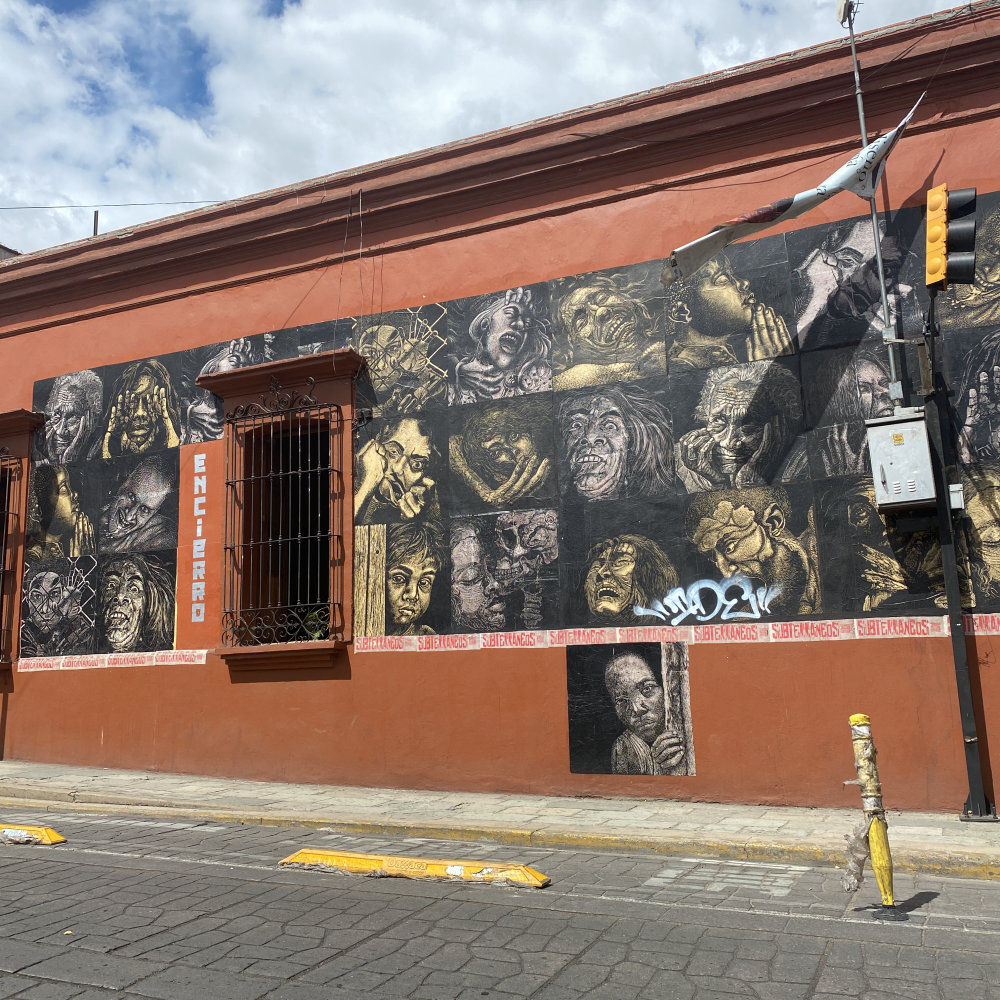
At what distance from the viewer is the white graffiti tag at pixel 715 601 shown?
7902 millimetres

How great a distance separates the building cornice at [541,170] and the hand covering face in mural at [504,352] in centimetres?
93

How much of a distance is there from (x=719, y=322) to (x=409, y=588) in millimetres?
3786

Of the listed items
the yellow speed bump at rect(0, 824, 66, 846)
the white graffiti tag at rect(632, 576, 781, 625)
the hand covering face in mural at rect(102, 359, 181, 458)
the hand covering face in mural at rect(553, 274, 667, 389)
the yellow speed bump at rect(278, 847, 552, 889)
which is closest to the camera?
the yellow speed bump at rect(278, 847, 552, 889)

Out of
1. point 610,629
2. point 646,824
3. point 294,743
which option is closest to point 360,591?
point 294,743

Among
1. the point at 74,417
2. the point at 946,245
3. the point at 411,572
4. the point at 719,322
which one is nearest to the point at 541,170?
the point at 719,322

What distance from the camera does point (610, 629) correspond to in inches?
329

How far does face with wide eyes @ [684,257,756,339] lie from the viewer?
840cm

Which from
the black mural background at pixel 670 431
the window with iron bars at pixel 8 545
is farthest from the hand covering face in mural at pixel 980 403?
the window with iron bars at pixel 8 545

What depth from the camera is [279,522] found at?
10.1 meters

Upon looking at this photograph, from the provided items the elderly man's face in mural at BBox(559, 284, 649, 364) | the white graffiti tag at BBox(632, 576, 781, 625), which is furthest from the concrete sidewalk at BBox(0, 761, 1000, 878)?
the elderly man's face in mural at BBox(559, 284, 649, 364)

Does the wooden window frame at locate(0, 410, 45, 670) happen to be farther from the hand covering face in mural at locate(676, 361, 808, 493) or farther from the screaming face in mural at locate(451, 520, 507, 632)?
the hand covering face in mural at locate(676, 361, 808, 493)

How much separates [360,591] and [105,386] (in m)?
4.27

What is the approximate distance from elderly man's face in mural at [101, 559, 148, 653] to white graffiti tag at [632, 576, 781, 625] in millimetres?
5556

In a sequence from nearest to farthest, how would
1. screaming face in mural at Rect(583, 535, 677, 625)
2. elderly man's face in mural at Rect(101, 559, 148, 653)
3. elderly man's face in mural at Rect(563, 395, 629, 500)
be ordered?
screaming face in mural at Rect(583, 535, 677, 625)
elderly man's face in mural at Rect(563, 395, 629, 500)
elderly man's face in mural at Rect(101, 559, 148, 653)
